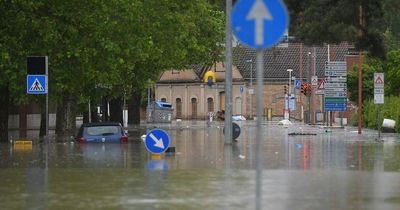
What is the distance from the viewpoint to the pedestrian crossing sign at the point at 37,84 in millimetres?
26500

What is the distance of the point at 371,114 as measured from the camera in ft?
184

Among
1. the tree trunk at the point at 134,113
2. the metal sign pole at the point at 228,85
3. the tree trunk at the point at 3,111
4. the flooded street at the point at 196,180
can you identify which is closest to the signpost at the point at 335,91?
the metal sign pole at the point at 228,85

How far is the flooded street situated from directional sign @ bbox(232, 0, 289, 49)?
383cm

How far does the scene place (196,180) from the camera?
53.7 feet

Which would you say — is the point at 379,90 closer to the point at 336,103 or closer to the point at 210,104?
the point at 336,103

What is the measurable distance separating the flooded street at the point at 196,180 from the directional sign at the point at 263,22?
3834mm

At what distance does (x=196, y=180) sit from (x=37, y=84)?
1156 cm

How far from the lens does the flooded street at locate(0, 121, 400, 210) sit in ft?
42.9

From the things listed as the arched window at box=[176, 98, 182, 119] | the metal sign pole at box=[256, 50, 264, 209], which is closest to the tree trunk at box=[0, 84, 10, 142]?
the metal sign pole at box=[256, 50, 264, 209]

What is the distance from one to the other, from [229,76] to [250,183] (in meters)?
14.3

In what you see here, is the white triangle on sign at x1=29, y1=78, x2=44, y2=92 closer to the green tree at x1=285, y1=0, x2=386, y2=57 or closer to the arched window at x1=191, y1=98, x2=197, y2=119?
the green tree at x1=285, y1=0, x2=386, y2=57

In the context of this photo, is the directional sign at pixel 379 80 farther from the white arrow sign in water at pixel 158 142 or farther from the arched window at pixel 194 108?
the arched window at pixel 194 108

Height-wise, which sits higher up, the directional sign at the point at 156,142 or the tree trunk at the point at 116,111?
the tree trunk at the point at 116,111

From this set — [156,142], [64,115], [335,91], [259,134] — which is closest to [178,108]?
[335,91]
